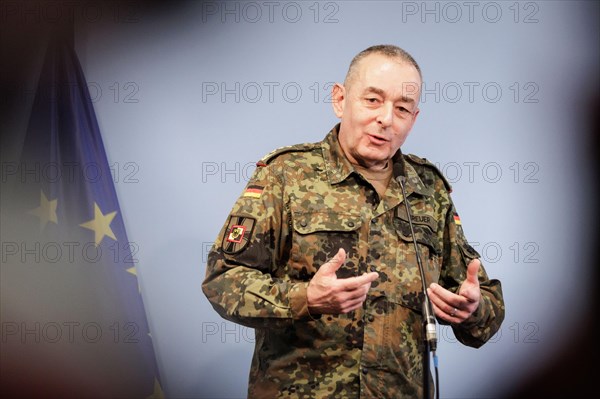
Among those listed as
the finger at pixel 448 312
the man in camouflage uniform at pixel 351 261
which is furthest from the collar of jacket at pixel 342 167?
Result: the finger at pixel 448 312

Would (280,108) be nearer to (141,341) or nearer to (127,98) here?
(127,98)

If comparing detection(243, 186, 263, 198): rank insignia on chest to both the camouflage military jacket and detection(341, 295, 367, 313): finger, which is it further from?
detection(341, 295, 367, 313): finger

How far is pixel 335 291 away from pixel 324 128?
1350 mm

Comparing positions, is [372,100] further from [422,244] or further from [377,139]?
[422,244]

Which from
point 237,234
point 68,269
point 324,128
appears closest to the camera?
point 237,234

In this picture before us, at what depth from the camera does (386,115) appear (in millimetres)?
2133

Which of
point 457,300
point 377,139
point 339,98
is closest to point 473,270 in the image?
point 457,300

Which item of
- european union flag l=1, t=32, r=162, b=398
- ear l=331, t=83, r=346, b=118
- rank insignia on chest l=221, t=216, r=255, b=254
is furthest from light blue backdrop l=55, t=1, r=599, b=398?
rank insignia on chest l=221, t=216, r=255, b=254

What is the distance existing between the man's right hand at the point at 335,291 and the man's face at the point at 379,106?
1.61ft

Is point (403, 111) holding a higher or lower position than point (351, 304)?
higher

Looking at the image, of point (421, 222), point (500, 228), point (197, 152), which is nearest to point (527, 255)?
point (500, 228)

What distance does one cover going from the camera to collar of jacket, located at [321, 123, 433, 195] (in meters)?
2.14

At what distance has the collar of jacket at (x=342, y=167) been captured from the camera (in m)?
2.14

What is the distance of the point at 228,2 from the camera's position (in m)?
2.96
